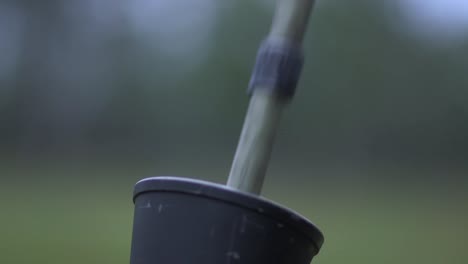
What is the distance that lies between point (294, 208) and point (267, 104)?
3.99 feet

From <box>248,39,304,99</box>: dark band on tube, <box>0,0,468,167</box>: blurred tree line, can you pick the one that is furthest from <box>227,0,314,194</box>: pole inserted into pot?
<box>0,0,468,167</box>: blurred tree line

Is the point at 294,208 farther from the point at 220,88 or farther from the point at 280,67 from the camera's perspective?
the point at 280,67

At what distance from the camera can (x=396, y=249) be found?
1.42 m

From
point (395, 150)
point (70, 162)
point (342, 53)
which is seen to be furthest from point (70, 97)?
point (395, 150)

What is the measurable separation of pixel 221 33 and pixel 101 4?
1.21 feet

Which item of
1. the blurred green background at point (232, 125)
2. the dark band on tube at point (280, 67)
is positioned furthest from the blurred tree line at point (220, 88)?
the dark band on tube at point (280, 67)

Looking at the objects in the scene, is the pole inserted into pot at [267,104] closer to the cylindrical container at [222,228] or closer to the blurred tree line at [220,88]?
the cylindrical container at [222,228]

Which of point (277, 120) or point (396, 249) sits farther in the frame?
point (396, 249)

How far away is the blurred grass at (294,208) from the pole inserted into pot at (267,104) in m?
1.16

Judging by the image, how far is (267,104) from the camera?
0.33m

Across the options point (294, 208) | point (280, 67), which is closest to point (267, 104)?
point (280, 67)

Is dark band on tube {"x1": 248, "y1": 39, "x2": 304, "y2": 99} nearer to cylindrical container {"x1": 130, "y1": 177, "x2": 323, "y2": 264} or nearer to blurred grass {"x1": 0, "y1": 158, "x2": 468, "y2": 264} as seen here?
cylindrical container {"x1": 130, "y1": 177, "x2": 323, "y2": 264}

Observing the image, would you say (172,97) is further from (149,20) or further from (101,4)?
(101,4)

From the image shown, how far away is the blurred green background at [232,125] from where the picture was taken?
148 cm
